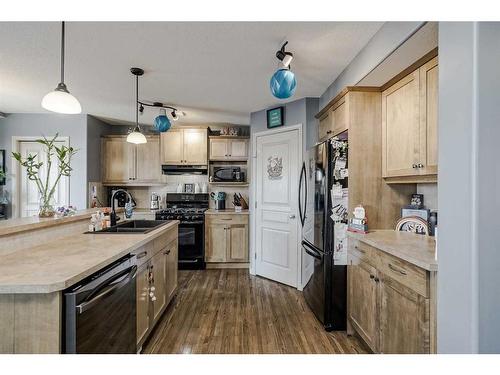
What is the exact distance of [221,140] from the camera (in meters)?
4.62

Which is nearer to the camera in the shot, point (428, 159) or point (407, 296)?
point (407, 296)

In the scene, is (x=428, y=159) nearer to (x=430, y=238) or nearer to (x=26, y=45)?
(x=430, y=238)

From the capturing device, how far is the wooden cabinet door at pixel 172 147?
461 cm

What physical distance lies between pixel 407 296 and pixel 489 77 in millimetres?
1169

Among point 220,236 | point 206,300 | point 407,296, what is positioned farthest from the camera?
point 220,236

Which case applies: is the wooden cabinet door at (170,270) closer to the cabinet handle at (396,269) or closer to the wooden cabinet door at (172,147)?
the cabinet handle at (396,269)

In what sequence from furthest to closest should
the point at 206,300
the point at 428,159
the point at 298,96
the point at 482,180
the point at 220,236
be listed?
1. the point at 220,236
2. the point at 298,96
3. the point at 206,300
4. the point at 428,159
5. the point at 482,180

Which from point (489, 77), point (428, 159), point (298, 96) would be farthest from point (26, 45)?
point (428, 159)

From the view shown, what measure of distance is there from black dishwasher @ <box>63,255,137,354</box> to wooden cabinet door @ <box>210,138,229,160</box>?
9.88ft

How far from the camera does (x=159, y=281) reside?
2.36m

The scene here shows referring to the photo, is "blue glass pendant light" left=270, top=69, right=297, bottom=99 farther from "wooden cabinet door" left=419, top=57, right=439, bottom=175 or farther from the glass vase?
the glass vase

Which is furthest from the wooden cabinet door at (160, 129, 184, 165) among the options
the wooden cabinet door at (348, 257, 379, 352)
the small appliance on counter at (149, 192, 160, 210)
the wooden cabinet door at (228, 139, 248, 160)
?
the wooden cabinet door at (348, 257, 379, 352)

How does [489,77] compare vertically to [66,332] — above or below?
above
